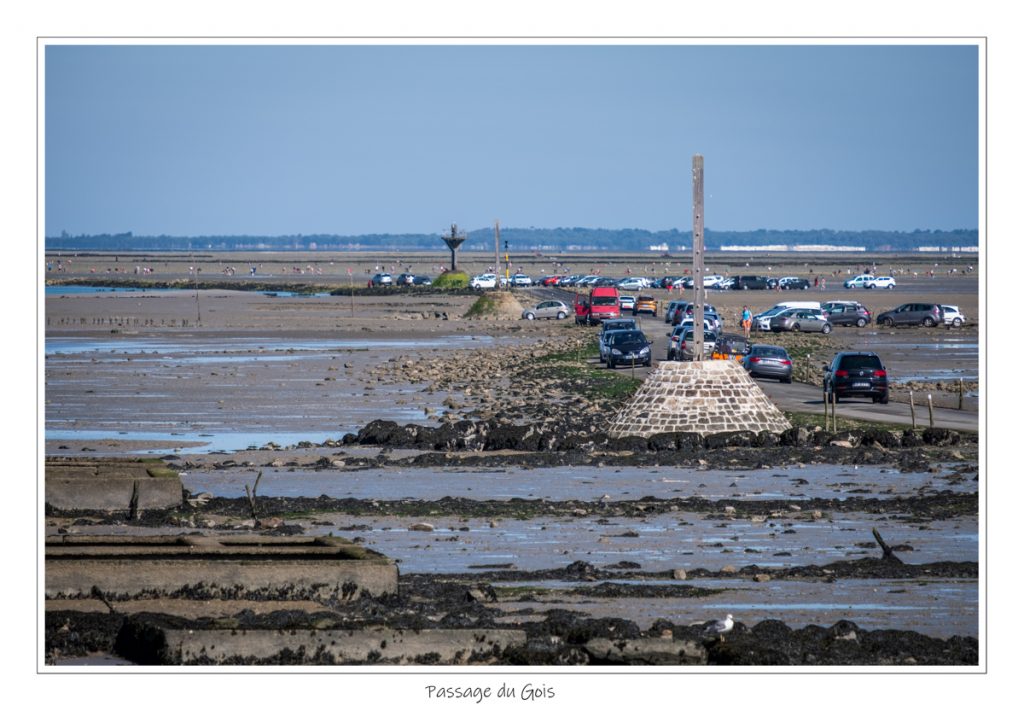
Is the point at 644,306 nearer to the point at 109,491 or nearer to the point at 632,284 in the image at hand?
the point at 632,284

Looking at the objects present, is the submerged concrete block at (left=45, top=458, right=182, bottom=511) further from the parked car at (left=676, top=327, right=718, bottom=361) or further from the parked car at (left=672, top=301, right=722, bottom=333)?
the parked car at (left=672, top=301, right=722, bottom=333)

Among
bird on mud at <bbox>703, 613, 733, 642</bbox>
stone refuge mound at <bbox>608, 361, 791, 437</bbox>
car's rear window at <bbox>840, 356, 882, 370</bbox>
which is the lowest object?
bird on mud at <bbox>703, 613, 733, 642</bbox>

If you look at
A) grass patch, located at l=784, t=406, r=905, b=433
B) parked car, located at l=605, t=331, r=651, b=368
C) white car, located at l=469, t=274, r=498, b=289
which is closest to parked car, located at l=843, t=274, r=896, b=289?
white car, located at l=469, t=274, r=498, b=289

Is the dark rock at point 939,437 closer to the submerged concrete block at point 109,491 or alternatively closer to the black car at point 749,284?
the submerged concrete block at point 109,491

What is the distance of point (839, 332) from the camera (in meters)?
80.6

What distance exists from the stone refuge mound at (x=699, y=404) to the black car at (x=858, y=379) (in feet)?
32.8

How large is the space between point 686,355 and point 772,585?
36036mm

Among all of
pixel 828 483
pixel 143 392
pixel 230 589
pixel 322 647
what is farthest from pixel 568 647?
pixel 143 392

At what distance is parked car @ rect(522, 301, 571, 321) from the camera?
93875 mm

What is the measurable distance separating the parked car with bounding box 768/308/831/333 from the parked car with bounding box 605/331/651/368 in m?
24.5

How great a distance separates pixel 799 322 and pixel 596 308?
40.9 feet

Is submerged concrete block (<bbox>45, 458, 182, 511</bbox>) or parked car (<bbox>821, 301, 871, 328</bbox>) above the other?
parked car (<bbox>821, 301, 871, 328</bbox>)

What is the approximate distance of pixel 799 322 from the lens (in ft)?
262

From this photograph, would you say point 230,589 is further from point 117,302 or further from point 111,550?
point 117,302
